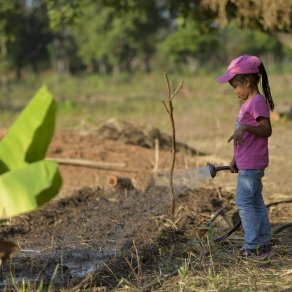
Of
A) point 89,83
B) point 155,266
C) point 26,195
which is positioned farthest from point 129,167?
point 89,83

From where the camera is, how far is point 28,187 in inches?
128

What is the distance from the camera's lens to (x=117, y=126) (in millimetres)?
11531

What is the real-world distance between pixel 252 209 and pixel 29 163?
6.40ft

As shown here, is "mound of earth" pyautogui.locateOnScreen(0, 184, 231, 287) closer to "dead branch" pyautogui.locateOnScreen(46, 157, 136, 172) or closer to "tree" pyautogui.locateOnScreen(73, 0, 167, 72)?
"dead branch" pyautogui.locateOnScreen(46, 157, 136, 172)

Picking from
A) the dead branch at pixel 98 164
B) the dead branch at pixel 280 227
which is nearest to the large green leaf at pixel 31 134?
the dead branch at pixel 280 227

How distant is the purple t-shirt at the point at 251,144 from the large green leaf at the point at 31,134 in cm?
173

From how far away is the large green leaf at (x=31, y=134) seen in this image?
3432 mm

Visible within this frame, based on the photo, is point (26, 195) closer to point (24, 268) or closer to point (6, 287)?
point (6, 287)

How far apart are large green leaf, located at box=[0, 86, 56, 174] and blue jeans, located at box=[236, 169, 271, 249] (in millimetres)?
1796

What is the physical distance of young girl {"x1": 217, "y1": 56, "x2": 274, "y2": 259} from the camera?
4.67 meters

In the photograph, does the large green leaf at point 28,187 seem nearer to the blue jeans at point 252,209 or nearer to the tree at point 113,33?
the blue jeans at point 252,209

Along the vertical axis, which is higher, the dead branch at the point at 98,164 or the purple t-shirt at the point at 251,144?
the purple t-shirt at the point at 251,144

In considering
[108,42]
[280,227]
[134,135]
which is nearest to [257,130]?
[280,227]

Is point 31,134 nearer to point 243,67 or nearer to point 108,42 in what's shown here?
point 243,67
